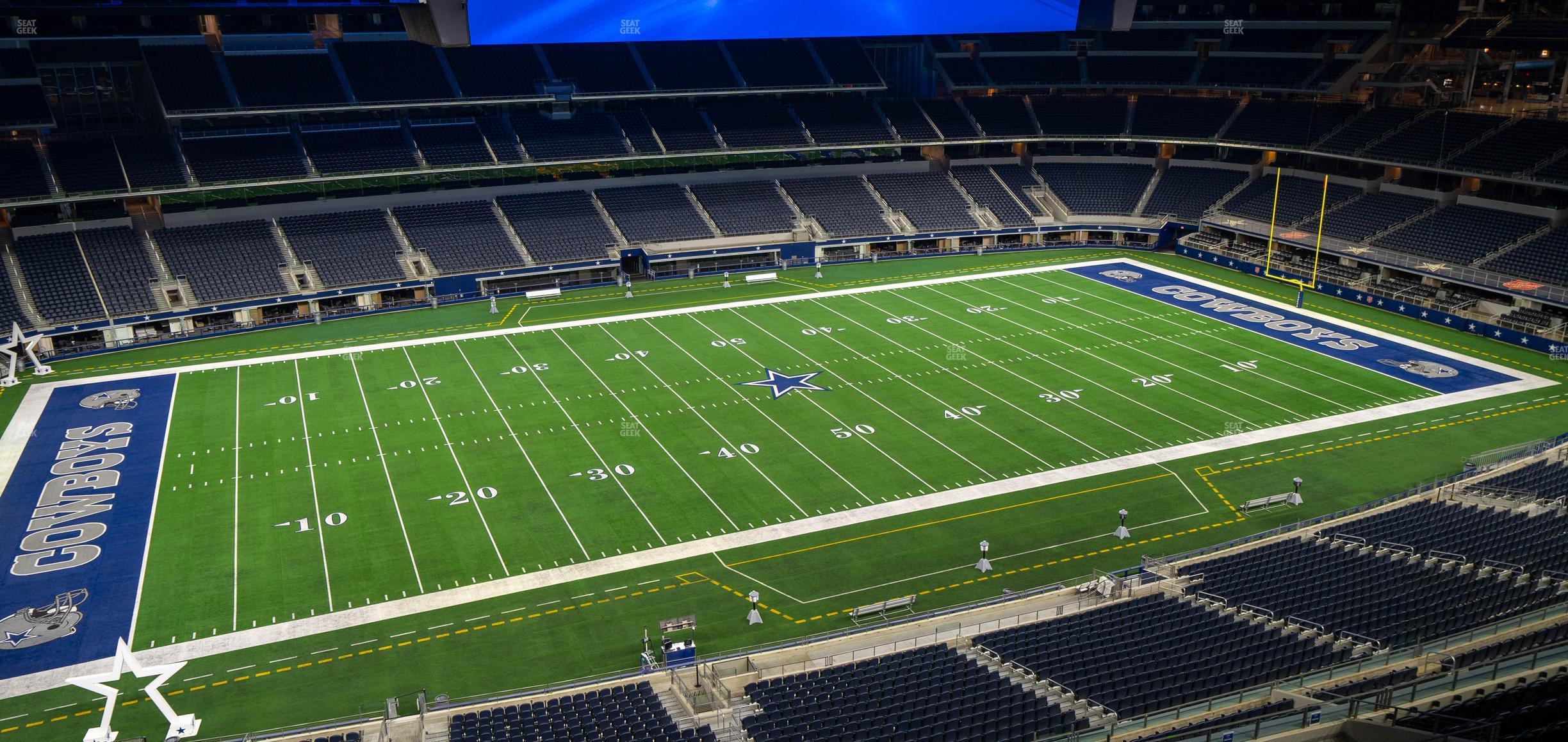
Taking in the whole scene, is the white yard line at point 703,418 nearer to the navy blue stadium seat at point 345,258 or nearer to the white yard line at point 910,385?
the white yard line at point 910,385

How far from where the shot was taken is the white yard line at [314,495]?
24.7m

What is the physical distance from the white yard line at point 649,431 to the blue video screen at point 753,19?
11.1 m

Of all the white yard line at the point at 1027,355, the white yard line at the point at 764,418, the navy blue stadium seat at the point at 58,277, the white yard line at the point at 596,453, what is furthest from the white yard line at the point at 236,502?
the white yard line at the point at 1027,355

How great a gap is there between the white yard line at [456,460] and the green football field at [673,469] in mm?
98

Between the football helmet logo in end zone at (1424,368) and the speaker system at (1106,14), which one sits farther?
the football helmet logo in end zone at (1424,368)

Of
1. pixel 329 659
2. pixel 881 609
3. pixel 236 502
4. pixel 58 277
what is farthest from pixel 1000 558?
pixel 58 277

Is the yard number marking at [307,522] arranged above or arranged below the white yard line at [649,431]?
below

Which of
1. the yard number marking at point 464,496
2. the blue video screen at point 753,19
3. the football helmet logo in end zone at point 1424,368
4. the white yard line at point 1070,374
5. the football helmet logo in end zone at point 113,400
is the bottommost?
the yard number marking at point 464,496

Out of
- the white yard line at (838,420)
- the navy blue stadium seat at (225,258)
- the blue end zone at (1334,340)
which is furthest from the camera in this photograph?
the navy blue stadium seat at (225,258)

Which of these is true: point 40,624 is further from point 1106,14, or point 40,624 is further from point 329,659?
point 1106,14

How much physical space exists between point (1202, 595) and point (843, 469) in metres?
11.2

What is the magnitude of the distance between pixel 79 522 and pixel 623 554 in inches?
536

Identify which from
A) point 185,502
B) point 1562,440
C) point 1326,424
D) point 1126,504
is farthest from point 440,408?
point 1562,440

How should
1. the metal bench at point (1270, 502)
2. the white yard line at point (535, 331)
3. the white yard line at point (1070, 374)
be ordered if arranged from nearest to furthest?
the metal bench at point (1270, 502)
the white yard line at point (1070, 374)
the white yard line at point (535, 331)
